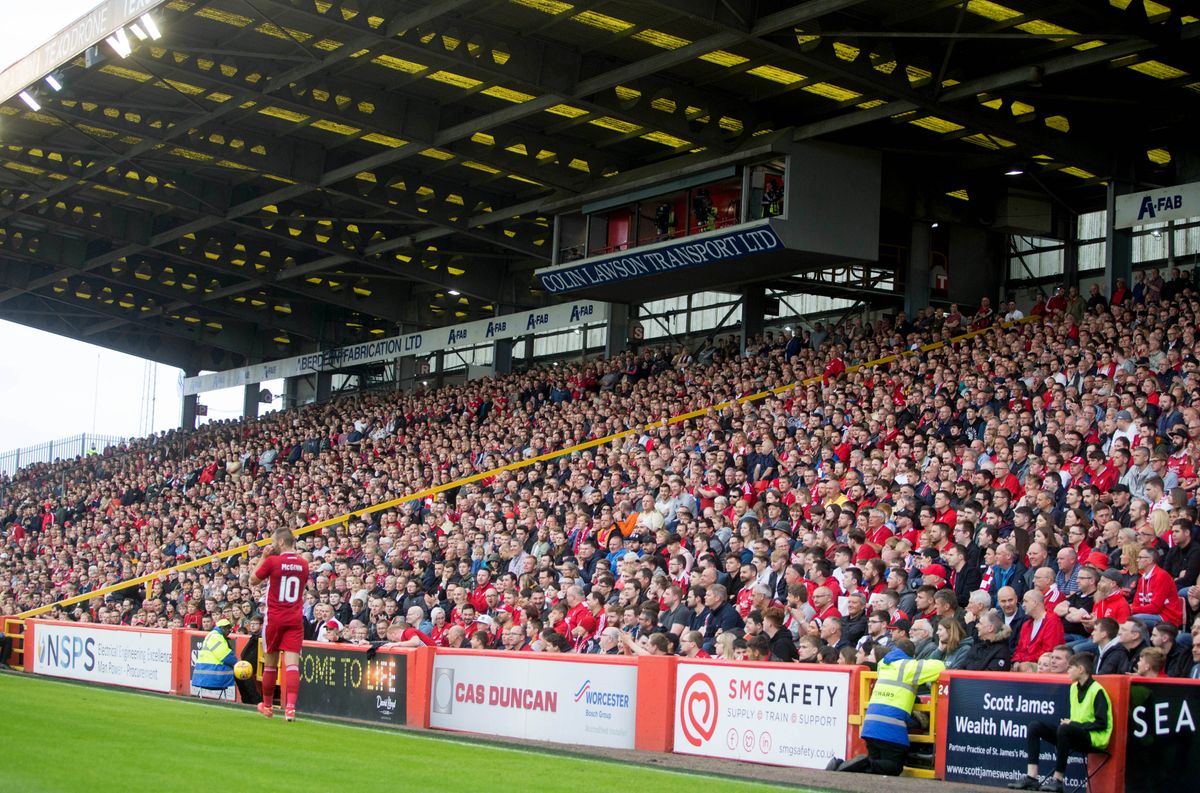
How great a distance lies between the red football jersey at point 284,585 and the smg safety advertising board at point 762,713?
3.66m

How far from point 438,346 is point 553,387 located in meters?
8.53

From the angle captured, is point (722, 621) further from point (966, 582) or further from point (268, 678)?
point (268, 678)

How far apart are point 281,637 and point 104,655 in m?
9.05

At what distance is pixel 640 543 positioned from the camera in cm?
1805

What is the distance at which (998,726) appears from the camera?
34.2 feet

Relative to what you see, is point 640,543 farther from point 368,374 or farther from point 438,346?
point 368,374

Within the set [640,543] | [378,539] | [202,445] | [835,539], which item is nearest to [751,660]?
[835,539]

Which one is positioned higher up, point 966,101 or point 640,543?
point 966,101

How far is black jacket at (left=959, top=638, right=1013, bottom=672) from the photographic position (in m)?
10.9

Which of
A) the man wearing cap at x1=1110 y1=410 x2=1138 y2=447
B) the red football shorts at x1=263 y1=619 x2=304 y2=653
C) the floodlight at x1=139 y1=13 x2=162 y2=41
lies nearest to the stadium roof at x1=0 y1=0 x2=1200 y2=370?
the floodlight at x1=139 y1=13 x2=162 y2=41

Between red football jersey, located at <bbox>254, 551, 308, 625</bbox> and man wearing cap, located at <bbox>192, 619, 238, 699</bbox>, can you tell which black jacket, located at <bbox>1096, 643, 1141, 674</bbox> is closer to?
red football jersey, located at <bbox>254, 551, 308, 625</bbox>

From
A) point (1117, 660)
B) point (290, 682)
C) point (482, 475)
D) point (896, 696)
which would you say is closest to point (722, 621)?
point (896, 696)

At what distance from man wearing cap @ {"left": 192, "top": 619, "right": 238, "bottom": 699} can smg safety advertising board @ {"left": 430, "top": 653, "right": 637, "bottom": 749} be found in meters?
4.00

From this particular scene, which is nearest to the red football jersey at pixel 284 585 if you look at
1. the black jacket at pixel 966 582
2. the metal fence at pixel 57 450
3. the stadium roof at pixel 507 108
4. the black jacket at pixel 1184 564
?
the black jacket at pixel 966 582
